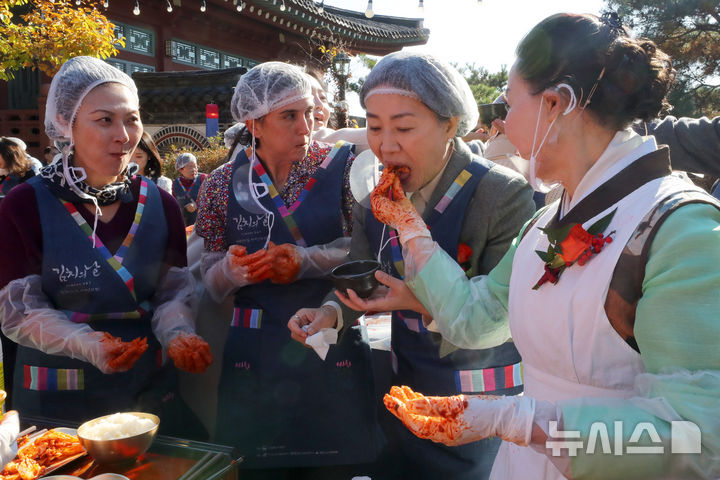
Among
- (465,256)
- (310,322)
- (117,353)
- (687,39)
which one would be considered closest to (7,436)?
(117,353)

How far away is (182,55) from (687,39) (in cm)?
1243

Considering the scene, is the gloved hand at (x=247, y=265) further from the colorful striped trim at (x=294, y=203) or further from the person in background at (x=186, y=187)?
the person in background at (x=186, y=187)

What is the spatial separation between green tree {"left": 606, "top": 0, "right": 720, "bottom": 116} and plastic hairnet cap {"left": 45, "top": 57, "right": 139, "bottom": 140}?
36.6 ft

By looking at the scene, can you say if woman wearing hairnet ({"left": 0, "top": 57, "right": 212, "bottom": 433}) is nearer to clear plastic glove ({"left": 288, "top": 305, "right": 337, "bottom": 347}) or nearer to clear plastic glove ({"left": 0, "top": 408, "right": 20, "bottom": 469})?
clear plastic glove ({"left": 288, "top": 305, "right": 337, "bottom": 347})

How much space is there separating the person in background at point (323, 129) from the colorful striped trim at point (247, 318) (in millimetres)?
1176

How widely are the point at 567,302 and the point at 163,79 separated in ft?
46.9

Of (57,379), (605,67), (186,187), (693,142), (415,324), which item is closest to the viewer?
(605,67)

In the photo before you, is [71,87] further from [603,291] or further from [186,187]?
[186,187]

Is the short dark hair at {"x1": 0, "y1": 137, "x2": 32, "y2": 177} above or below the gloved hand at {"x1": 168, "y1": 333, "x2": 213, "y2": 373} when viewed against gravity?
above

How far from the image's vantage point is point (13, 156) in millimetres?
6289

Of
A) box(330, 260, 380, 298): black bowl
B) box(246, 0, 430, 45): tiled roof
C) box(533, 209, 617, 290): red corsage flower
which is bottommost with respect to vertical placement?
box(330, 260, 380, 298): black bowl

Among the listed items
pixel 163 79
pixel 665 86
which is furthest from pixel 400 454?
pixel 163 79

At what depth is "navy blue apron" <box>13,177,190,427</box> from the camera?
233 cm

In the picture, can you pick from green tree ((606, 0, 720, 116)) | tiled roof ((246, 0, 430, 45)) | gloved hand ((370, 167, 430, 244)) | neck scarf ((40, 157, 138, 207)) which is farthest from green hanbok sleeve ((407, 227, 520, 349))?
tiled roof ((246, 0, 430, 45))
